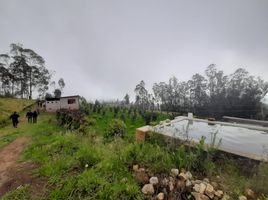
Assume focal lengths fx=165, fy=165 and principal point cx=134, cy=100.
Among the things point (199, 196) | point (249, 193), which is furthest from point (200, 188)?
point (249, 193)

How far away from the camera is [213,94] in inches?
964

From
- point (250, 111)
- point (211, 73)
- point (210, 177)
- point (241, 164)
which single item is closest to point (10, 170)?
point (210, 177)

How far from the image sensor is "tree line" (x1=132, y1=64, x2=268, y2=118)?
67.1 feet

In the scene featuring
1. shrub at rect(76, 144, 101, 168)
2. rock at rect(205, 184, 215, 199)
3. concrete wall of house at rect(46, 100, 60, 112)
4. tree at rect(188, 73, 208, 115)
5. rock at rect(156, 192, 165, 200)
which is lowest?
rock at rect(156, 192, 165, 200)

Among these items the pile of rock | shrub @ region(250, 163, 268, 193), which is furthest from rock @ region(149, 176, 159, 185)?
shrub @ region(250, 163, 268, 193)

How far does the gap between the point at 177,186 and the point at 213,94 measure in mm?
24652

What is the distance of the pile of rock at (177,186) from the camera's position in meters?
2.44

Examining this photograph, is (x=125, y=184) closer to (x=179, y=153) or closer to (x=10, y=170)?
(x=179, y=153)

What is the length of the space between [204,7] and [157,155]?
8.59m

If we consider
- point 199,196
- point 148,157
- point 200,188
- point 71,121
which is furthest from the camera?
point 71,121

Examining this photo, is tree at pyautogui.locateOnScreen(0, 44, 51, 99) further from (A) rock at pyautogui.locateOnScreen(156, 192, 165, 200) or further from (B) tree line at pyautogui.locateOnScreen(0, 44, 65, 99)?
(A) rock at pyautogui.locateOnScreen(156, 192, 165, 200)

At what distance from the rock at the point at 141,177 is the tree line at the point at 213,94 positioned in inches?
766

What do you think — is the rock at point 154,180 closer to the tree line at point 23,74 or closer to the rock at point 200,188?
the rock at point 200,188

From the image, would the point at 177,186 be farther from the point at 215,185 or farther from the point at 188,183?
the point at 215,185
